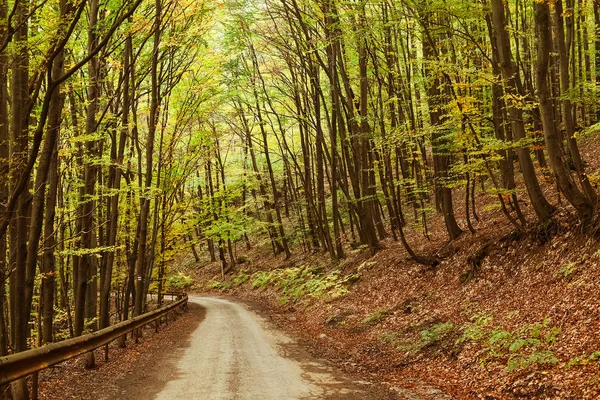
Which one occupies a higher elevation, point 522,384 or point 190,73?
point 190,73

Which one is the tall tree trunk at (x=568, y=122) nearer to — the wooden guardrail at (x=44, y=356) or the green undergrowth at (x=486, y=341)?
the green undergrowth at (x=486, y=341)

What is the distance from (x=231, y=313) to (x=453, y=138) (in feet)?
40.3

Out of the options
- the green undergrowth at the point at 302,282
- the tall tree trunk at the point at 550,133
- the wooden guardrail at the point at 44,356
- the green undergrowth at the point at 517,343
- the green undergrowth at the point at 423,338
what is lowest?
the green undergrowth at the point at 302,282

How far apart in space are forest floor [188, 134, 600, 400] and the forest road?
2.55 feet

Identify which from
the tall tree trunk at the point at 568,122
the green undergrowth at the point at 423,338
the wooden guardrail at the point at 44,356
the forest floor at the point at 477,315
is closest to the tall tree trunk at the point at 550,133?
the tall tree trunk at the point at 568,122

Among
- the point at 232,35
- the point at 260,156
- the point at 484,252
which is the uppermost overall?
the point at 232,35

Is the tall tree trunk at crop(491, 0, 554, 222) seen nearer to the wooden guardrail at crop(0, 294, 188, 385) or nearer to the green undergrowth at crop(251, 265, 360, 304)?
the green undergrowth at crop(251, 265, 360, 304)

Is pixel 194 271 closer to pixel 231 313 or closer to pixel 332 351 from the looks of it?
pixel 231 313

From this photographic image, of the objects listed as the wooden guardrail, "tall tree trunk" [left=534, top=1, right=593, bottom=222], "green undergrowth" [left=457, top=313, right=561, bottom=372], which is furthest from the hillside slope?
the wooden guardrail

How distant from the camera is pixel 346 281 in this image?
747 inches

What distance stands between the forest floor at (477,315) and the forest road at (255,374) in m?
0.78

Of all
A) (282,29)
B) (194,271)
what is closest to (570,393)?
(282,29)

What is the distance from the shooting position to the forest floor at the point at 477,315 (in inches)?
273

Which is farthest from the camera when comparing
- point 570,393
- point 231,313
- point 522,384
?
point 231,313
